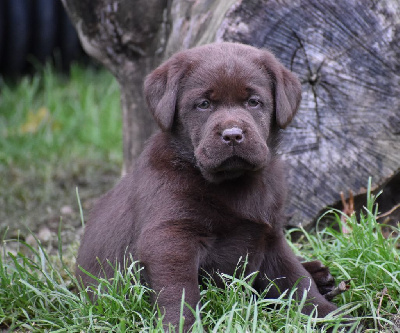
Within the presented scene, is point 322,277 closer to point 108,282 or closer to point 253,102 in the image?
point 253,102

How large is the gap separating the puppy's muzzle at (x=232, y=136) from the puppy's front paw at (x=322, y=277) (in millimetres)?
953

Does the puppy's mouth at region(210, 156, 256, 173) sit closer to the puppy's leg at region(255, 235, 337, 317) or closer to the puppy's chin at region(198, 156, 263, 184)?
the puppy's chin at region(198, 156, 263, 184)

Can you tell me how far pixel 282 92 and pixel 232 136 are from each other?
46 cm

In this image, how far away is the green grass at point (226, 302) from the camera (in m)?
2.97

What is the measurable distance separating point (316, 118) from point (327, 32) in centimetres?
55

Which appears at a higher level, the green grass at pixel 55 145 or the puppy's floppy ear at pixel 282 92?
the puppy's floppy ear at pixel 282 92

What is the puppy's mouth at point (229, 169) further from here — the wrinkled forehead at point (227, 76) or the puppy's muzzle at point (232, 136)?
the wrinkled forehead at point (227, 76)

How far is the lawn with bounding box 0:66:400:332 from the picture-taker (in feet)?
9.91

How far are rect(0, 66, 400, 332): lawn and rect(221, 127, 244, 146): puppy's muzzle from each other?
0.63m

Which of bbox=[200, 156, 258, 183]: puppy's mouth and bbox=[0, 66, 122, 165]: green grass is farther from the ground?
bbox=[200, 156, 258, 183]: puppy's mouth

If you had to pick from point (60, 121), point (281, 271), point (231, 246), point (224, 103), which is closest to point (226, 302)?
point (231, 246)

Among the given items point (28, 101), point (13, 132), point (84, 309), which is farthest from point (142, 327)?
point (28, 101)

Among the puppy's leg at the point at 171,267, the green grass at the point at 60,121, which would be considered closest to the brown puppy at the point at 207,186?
the puppy's leg at the point at 171,267

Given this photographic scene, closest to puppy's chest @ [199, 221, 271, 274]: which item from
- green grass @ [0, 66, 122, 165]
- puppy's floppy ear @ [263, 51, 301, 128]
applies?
puppy's floppy ear @ [263, 51, 301, 128]
